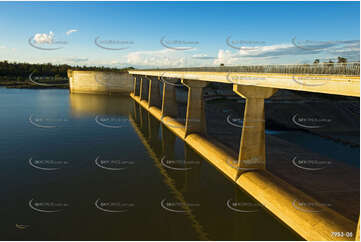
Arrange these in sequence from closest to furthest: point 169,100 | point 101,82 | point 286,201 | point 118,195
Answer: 1. point 286,201
2. point 118,195
3. point 169,100
4. point 101,82

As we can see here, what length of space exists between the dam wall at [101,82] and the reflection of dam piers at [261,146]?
8277cm

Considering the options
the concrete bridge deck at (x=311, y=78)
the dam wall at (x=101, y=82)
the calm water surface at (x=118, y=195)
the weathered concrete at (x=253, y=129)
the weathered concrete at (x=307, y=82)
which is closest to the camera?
the weathered concrete at (x=307, y=82)

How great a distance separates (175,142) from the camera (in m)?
47.2

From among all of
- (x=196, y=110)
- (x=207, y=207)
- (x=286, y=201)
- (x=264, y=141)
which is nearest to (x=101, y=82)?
(x=196, y=110)

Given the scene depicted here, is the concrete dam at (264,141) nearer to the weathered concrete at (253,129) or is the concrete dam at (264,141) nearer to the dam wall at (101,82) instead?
the weathered concrete at (253,129)

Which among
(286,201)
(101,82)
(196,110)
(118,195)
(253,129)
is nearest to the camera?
(286,201)

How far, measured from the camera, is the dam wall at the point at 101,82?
124 m

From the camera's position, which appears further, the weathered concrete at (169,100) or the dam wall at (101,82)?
the dam wall at (101,82)

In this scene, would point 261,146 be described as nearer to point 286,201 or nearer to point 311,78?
point 286,201

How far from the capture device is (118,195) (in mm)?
25234

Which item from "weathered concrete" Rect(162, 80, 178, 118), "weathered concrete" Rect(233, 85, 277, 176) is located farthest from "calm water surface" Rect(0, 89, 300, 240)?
"weathered concrete" Rect(162, 80, 178, 118)

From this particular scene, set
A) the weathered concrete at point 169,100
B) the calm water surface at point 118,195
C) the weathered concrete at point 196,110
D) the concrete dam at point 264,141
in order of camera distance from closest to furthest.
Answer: the concrete dam at point 264,141 → the calm water surface at point 118,195 → the weathered concrete at point 196,110 → the weathered concrete at point 169,100

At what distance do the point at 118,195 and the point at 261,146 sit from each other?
16306mm

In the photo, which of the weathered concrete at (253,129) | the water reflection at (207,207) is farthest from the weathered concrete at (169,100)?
the weathered concrete at (253,129)
